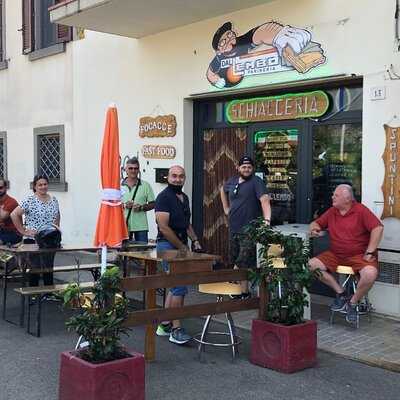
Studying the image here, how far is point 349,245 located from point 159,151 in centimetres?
386

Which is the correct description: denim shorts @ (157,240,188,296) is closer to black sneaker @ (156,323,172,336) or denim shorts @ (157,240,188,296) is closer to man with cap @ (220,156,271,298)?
black sneaker @ (156,323,172,336)

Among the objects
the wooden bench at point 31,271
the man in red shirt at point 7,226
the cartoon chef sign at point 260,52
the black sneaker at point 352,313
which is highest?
the cartoon chef sign at point 260,52

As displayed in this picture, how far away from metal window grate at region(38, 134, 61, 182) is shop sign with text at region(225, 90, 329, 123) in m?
4.37

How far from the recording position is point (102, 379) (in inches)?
148

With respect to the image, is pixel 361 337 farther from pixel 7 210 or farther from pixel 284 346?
pixel 7 210

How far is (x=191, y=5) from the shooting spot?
775 cm

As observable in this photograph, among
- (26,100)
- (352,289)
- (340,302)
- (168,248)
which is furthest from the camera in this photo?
(26,100)

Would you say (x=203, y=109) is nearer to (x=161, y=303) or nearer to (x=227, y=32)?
(x=227, y=32)

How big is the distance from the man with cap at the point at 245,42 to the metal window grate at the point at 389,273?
2.63 m

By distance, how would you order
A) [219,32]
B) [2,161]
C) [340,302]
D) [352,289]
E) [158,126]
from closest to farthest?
[340,302] → [352,289] → [219,32] → [158,126] → [2,161]

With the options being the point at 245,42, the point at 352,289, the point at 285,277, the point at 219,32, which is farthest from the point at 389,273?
the point at 219,32

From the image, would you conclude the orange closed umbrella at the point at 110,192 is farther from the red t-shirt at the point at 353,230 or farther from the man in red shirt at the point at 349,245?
the red t-shirt at the point at 353,230

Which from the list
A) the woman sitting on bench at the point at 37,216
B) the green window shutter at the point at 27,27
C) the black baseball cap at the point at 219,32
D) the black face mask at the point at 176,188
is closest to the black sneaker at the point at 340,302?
the black face mask at the point at 176,188

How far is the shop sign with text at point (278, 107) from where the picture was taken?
7.29 metres
